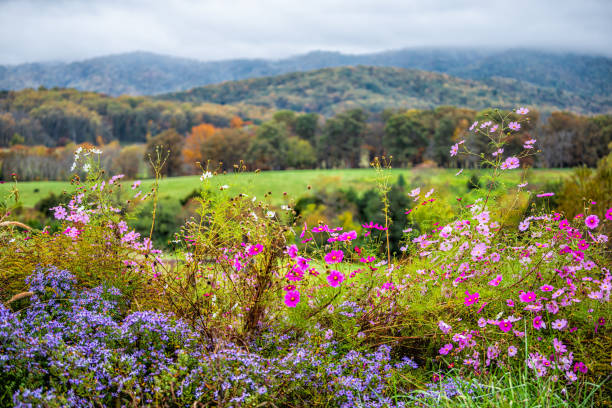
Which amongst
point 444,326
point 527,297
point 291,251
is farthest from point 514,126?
point 291,251

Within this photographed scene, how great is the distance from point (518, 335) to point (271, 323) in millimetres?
1802

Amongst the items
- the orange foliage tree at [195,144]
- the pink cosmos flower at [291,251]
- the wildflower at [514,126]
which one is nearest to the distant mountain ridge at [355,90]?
the orange foliage tree at [195,144]

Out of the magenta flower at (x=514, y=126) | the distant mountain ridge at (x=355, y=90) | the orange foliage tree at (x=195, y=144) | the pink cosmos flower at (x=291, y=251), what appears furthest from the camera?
the distant mountain ridge at (x=355, y=90)

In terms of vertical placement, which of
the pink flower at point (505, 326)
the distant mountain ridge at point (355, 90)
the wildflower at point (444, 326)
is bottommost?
the pink flower at point (505, 326)

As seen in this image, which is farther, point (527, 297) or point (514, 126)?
point (514, 126)

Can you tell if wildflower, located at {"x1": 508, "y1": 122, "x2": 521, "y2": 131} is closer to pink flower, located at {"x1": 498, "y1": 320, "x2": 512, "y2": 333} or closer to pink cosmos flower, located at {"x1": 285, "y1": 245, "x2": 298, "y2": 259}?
pink flower, located at {"x1": 498, "y1": 320, "x2": 512, "y2": 333}

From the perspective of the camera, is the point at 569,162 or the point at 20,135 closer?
the point at 569,162

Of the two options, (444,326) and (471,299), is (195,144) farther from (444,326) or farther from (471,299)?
(444,326)

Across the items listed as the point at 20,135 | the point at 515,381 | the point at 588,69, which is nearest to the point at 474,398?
the point at 515,381

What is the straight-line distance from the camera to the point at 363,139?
188 feet

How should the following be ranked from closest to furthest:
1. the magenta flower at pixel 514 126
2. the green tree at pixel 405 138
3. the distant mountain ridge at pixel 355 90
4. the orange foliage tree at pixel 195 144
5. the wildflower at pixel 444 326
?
the wildflower at pixel 444 326
the magenta flower at pixel 514 126
the orange foliage tree at pixel 195 144
the green tree at pixel 405 138
the distant mountain ridge at pixel 355 90

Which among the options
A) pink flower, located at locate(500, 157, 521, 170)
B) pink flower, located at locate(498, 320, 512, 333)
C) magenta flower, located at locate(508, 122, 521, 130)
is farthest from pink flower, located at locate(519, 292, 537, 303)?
magenta flower, located at locate(508, 122, 521, 130)

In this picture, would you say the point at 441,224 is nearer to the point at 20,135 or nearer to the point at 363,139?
the point at 363,139

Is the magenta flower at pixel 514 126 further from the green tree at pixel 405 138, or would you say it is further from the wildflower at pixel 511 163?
the green tree at pixel 405 138
